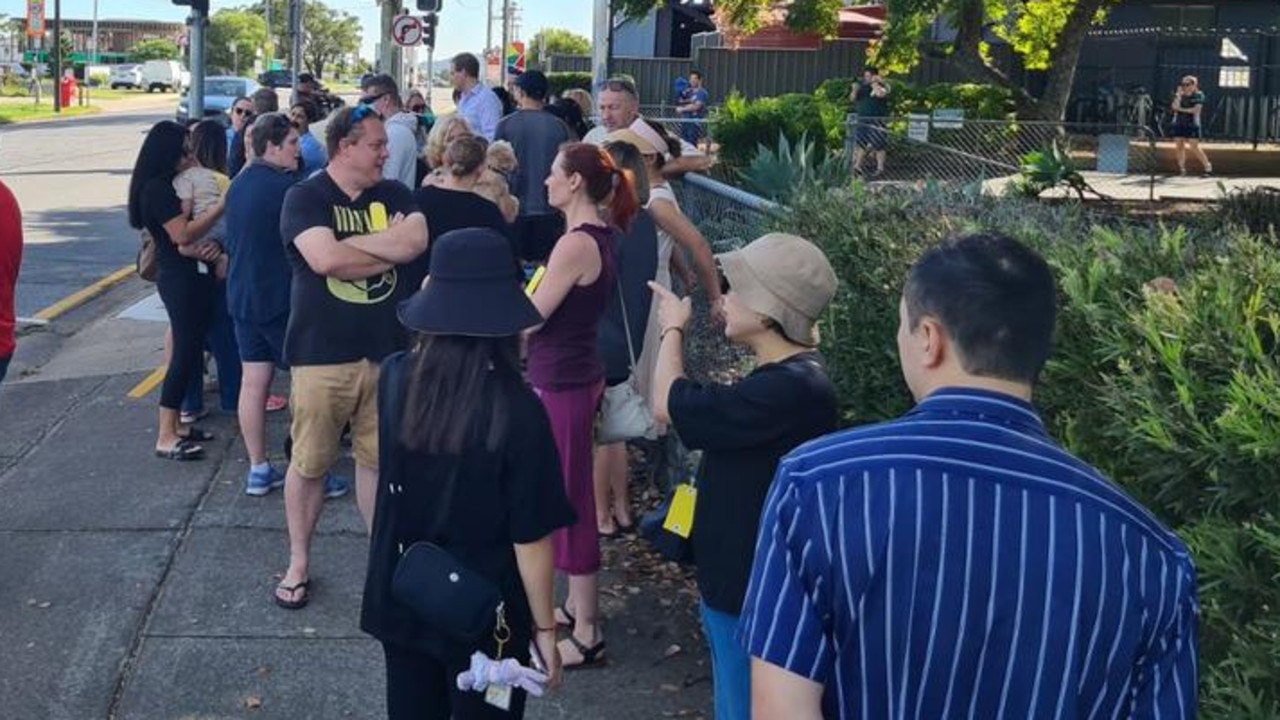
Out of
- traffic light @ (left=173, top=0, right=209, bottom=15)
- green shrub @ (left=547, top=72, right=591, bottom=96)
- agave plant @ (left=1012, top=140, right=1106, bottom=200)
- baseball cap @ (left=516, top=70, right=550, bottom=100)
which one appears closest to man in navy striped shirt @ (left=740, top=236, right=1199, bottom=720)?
baseball cap @ (left=516, top=70, right=550, bottom=100)

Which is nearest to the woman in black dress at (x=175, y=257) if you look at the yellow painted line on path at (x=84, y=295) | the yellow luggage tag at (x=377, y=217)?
the yellow luggage tag at (x=377, y=217)

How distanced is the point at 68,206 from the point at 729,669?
749 inches

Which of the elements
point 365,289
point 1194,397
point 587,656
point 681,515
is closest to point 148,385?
point 365,289

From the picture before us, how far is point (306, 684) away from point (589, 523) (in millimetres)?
1104

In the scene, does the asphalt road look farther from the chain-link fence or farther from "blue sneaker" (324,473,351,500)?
the chain-link fence

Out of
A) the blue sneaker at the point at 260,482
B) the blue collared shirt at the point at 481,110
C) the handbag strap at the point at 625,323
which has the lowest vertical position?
the blue sneaker at the point at 260,482

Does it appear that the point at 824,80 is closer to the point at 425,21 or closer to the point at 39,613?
the point at 425,21

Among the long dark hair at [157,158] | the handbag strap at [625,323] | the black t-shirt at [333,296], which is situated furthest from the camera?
the long dark hair at [157,158]

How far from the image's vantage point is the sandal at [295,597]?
564 cm

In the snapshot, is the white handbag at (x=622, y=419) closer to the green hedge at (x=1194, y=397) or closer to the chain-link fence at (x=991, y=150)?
the green hedge at (x=1194, y=397)

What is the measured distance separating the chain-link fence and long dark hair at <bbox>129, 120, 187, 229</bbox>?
21.8ft

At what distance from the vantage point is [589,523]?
5230 millimetres

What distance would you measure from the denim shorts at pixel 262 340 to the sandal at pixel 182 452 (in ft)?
3.58

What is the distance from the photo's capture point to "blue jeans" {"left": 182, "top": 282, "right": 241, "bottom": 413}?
26.7 feet
